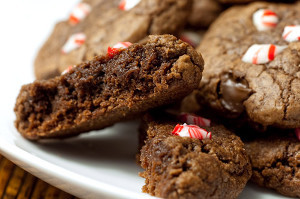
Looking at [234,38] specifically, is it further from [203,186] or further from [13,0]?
[13,0]

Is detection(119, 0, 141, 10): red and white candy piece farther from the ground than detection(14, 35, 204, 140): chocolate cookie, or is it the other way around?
detection(119, 0, 141, 10): red and white candy piece

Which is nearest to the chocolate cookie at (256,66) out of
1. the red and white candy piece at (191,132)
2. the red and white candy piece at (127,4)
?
the red and white candy piece at (191,132)

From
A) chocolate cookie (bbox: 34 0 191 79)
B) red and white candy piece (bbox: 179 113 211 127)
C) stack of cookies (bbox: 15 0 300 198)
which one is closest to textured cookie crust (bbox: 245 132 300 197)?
stack of cookies (bbox: 15 0 300 198)

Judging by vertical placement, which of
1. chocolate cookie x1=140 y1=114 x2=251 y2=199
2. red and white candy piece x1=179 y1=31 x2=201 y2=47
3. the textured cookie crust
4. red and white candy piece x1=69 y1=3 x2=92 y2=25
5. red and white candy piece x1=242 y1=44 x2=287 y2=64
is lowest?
the textured cookie crust

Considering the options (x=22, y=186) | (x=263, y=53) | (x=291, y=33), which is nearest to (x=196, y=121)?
(x=263, y=53)

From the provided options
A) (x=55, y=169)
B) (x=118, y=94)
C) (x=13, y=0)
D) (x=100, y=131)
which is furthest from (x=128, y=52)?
(x=13, y=0)

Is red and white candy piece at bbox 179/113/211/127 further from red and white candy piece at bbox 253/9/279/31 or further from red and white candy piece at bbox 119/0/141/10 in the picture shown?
red and white candy piece at bbox 119/0/141/10

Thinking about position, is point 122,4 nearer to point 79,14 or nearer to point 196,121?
point 79,14
